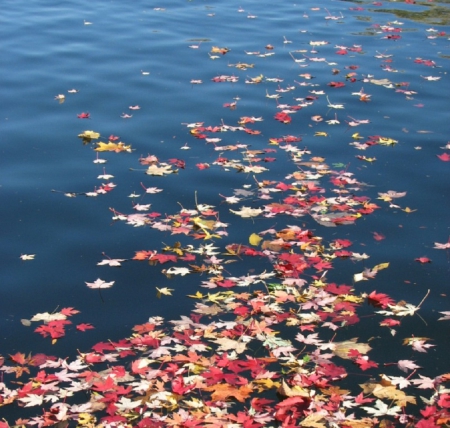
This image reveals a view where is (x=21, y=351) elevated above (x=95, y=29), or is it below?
below

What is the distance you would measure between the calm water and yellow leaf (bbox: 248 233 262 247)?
0.15m

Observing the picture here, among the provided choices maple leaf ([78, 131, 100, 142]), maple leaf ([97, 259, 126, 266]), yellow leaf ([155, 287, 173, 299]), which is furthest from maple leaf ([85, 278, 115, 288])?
maple leaf ([78, 131, 100, 142])

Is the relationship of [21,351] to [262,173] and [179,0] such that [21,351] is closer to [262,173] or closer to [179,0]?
[262,173]

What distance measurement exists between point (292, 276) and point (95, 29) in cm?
1004

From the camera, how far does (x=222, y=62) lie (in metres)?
12.5

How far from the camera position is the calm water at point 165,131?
6.09 m

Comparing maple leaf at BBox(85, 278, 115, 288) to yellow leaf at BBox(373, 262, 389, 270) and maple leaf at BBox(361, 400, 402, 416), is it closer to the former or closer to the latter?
yellow leaf at BBox(373, 262, 389, 270)

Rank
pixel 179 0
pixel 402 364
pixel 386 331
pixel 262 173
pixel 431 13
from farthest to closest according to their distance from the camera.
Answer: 1. pixel 179 0
2. pixel 431 13
3. pixel 262 173
4. pixel 386 331
5. pixel 402 364

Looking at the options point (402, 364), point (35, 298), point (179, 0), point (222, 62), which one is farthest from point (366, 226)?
point (179, 0)

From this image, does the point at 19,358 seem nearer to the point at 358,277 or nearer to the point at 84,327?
the point at 84,327

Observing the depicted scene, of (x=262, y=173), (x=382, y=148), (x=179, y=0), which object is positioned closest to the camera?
(x=262, y=173)

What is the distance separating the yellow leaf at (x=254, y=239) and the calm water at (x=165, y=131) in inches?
5.7

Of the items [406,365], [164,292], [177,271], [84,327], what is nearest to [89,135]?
[177,271]

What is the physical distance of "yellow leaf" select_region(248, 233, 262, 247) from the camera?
6.67 meters
